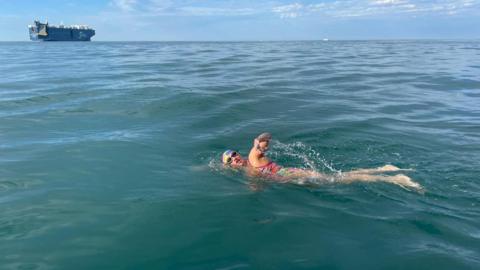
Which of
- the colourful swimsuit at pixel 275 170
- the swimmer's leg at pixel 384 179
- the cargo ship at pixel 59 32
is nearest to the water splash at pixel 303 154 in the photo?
the swimmer's leg at pixel 384 179

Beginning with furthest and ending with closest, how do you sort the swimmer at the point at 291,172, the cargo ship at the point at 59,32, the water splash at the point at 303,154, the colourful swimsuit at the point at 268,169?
the cargo ship at the point at 59,32 < the water splash at the point at 303,154 < the colourful swimsuit at the point at 268,169 < the swimmer at the point at 291,172

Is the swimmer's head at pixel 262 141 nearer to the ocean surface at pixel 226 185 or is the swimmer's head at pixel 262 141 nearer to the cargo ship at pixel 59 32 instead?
the ocean surface at pixel 226 185

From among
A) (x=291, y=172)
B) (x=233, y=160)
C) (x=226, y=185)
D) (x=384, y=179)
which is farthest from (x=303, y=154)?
(x=226, y=185)

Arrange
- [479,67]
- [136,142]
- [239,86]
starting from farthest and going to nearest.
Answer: [479,67]
[239,86]
[136,142]

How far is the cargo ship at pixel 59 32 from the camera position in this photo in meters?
115

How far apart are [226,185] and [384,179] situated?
324 cm

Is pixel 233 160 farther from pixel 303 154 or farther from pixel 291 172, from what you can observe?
pixel 303 154

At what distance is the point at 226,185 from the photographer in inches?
332

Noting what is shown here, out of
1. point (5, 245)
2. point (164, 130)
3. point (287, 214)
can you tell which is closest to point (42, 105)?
point (164, 130)

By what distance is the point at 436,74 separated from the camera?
25875 millimetres

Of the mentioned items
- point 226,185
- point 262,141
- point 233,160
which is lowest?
point 226,185

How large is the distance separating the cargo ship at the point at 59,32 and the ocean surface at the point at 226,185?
4413 inches

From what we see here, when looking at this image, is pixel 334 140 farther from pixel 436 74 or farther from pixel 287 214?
pixel 436 74

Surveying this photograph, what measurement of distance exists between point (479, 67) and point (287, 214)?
96.3ft
